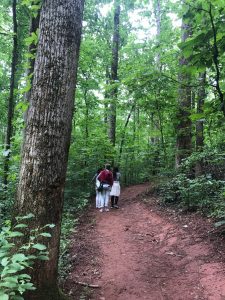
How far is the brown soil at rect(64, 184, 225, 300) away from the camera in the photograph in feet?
16.0

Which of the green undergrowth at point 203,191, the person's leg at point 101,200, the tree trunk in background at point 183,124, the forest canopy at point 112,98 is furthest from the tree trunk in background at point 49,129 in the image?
the person's leg at point 101,200

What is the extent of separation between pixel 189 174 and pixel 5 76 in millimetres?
14084

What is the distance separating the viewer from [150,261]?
20.3 feet

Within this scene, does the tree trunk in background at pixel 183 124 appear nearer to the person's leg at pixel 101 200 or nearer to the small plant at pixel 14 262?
the person's leg at pixel 101 200

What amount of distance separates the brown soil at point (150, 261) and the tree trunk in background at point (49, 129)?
153 centimetres

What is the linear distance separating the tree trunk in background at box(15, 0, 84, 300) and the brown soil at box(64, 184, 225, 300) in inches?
60.4

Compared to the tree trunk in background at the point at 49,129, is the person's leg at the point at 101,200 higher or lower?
lower

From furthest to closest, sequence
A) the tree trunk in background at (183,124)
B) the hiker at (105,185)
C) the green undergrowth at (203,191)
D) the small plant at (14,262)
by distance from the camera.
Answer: the hiker at (105,185), the tree trunk in background at (183,124), the green undergrowth at (203,191), the small plant at (14,262)

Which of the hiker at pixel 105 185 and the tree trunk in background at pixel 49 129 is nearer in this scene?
the tree trunk in background at pixel 49 129

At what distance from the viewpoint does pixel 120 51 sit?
864 inches

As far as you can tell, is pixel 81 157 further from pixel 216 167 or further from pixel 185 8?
pixel 185 8

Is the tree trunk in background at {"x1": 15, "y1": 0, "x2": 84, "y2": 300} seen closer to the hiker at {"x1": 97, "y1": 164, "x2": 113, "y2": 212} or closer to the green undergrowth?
the green undergrowth

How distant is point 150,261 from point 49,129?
3.86 metres

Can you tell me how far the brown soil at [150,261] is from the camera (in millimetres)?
4867
